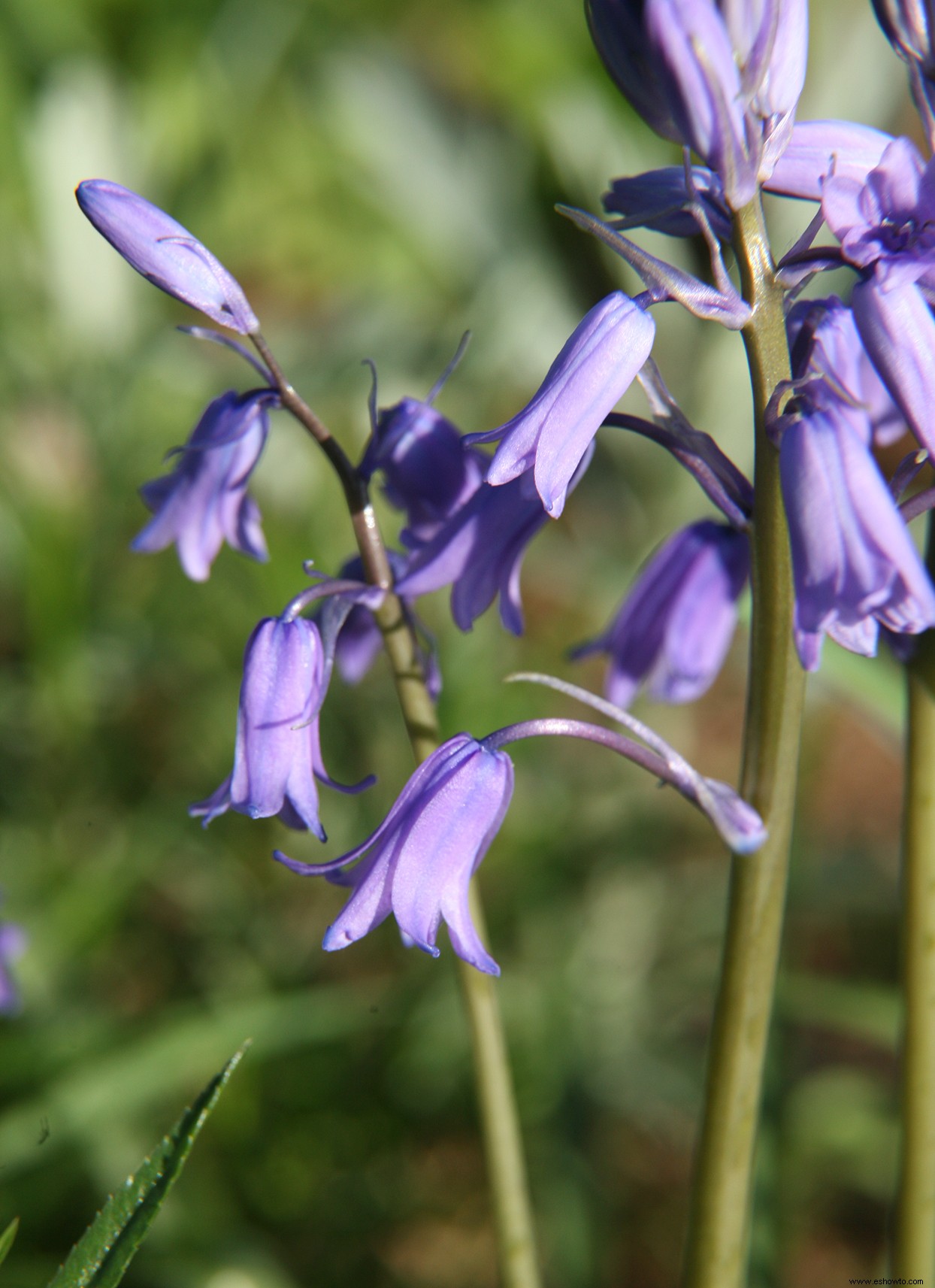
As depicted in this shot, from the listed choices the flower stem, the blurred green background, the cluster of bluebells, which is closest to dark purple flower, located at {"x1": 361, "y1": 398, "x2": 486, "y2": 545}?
the cluster of bluebells

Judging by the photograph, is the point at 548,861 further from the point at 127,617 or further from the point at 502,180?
the point at 502,180

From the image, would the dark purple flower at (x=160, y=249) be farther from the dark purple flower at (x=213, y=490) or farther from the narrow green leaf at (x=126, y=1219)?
the narrow green leaf at (x=126, y=1219)

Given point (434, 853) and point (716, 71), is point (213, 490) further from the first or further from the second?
point (716, 71)

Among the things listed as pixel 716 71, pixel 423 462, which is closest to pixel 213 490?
pixel 423 462

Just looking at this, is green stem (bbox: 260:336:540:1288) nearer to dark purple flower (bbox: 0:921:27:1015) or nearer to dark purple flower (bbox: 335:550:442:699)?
dark purple flower (bbox: 335:550:442:699)

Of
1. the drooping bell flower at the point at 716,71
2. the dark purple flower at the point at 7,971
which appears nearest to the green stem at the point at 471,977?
the drooping bell flower at the point at 716,71
